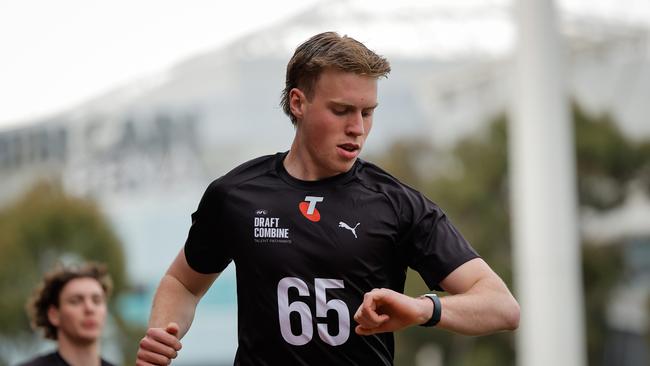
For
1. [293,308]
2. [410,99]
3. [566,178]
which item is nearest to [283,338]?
[293,308]

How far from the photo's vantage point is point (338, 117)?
4715mm

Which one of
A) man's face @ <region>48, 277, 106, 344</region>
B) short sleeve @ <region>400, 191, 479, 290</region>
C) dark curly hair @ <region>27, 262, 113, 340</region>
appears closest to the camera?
short sleeve @ <region>400, 191, 479, 290</region>

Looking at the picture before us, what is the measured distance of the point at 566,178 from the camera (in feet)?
94.8

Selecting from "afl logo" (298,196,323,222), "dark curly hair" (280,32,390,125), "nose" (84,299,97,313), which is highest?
"dark curly hair" (280,32,390,125)

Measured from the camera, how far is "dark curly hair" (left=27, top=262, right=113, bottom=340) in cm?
877

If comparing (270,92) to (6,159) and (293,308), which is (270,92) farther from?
(293,308)

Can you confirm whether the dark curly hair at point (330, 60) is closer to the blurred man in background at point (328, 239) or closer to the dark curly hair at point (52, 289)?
the blurred man in background at point (328, 239)

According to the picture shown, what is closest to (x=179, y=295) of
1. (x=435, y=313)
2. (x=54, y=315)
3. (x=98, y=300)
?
(x=435, y=313)

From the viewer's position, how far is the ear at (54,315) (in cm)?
862

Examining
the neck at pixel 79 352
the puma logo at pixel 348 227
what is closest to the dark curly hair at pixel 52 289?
the neck at pixel 79 352

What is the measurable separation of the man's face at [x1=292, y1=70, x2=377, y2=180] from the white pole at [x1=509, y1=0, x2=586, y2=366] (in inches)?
938

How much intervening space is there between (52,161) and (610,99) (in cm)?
3123

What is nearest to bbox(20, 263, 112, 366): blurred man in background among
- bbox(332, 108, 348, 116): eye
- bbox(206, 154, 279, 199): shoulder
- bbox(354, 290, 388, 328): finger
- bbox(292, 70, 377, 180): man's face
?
bbox(206, 154, 279, 199): shoulder

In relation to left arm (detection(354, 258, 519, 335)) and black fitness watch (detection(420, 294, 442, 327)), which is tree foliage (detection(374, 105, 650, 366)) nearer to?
left arm (detection(354, 258, 519, 335))
